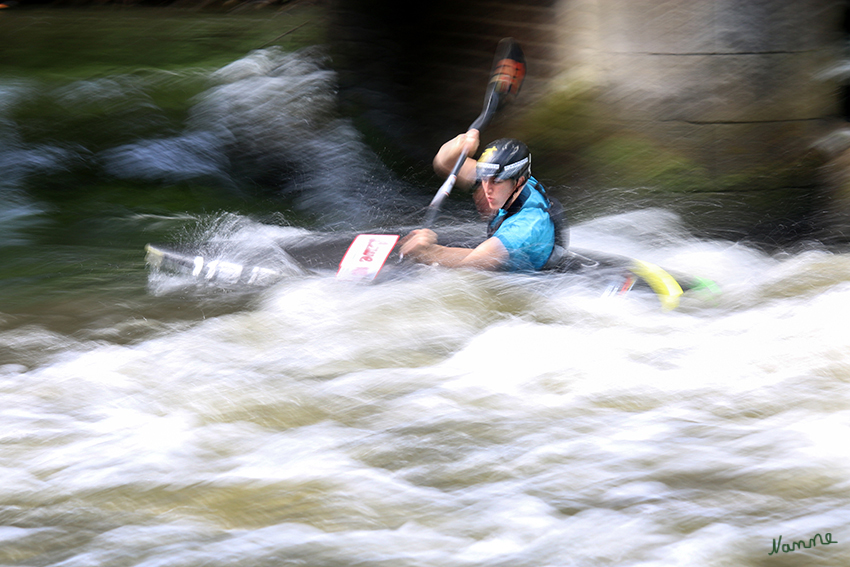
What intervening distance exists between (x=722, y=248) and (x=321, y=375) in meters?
3.89

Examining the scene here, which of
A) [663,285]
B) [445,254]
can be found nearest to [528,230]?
[445,254]

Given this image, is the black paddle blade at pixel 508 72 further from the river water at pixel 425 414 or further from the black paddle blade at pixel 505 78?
the river water at pixel 425 414

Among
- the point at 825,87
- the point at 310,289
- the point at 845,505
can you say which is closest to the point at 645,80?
the point at 825,87

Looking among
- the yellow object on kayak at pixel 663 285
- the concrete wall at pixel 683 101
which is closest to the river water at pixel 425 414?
the yellow object on kayak at pixel 663 285

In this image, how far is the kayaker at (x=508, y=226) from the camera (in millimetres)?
4031

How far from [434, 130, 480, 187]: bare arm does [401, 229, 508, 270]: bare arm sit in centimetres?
88

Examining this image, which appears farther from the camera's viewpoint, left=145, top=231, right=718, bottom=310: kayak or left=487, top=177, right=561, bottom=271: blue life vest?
left=145, top=231, right=718, bottom=310: kayak

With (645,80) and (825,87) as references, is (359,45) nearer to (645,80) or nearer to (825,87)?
(645,80)

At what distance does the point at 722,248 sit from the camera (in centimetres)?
630

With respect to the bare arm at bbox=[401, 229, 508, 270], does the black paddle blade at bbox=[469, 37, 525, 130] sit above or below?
above

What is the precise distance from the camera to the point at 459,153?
16.6ft

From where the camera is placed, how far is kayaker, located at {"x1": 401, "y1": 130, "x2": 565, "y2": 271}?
13.2 ft

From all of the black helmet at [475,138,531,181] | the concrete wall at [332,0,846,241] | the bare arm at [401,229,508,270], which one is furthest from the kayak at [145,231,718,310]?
the concrete wall at [332,0,846,241]

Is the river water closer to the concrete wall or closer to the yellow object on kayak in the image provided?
the yellow object on kayak
